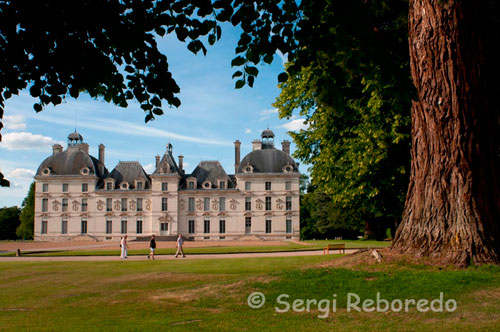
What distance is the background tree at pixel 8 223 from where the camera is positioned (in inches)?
3187

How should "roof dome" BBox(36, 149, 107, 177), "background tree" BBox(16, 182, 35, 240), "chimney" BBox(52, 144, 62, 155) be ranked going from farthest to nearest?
"background tree" BBox(16, 182, 35, 240) → "chimney" BBox(52, 144, 62, 155) → "roof dome" BBox(36, 149, 107, 177)

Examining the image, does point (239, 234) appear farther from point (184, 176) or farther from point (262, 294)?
point (262, 294)

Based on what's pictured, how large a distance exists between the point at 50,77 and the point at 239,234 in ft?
180

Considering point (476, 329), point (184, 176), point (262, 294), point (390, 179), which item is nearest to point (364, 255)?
point (262, 294)

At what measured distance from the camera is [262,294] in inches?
356

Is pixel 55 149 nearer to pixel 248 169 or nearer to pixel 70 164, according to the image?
pixel 70 164

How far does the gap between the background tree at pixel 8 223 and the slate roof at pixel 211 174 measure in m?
42.8

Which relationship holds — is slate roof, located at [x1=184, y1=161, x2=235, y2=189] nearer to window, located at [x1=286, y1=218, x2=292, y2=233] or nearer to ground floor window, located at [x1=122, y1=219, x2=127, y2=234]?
window, located at [x1=286, y1=218, x2=292, y2=233]

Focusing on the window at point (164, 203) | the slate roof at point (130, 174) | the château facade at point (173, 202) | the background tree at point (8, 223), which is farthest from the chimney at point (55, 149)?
the background tree at point (8, 223)

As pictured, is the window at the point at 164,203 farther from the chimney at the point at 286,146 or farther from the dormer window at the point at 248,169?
the chimney at the point at 286,146

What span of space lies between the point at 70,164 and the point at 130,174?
8.50m

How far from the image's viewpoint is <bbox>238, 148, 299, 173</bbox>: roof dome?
5972 centimetres

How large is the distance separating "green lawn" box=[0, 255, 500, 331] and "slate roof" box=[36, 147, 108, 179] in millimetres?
51684

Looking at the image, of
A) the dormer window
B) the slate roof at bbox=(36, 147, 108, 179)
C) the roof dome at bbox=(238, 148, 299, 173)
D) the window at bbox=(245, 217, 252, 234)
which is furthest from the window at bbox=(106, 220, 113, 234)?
the dormer window
